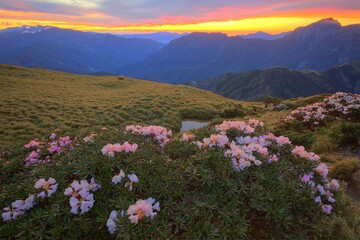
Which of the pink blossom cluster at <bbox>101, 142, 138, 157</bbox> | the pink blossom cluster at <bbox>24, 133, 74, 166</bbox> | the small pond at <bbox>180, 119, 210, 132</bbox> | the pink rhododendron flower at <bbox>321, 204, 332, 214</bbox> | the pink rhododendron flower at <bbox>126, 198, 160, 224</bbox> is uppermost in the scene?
the pink blossom cluster at <bbox>101, 142, 138, 157</bbox>

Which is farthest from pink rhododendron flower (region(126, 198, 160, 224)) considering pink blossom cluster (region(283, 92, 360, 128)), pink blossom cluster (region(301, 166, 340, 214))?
pink blossom cluster (region(283, 92, 360, 128))

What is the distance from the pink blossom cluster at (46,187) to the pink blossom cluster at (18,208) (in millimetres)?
186

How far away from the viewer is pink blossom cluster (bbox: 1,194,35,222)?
14.2 ft

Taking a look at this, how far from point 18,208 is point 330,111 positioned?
18.2 meters

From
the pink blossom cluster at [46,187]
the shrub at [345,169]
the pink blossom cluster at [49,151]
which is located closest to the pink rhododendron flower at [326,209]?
the pink blossom cluster at [46,187]

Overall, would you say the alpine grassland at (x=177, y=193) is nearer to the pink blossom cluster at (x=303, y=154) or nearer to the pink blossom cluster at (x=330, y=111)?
the pink blossom cluster at (x=303, y=154)

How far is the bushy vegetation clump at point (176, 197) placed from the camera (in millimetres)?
3898

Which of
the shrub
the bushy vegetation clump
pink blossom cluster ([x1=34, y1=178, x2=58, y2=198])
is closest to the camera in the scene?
the bushy vegetation clump

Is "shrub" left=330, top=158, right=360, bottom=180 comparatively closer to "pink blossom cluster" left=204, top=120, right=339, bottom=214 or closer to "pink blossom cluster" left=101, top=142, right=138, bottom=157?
"pink blossom cluster" left=204, top=120, right=339, bottom=214

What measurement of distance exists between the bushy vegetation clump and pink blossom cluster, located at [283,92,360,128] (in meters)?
12.0

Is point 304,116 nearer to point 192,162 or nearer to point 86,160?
point 192,162

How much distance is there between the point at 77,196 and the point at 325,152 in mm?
11627

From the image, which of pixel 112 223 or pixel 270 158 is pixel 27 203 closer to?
pixel 112 223

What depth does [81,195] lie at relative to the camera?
418 centimetres
